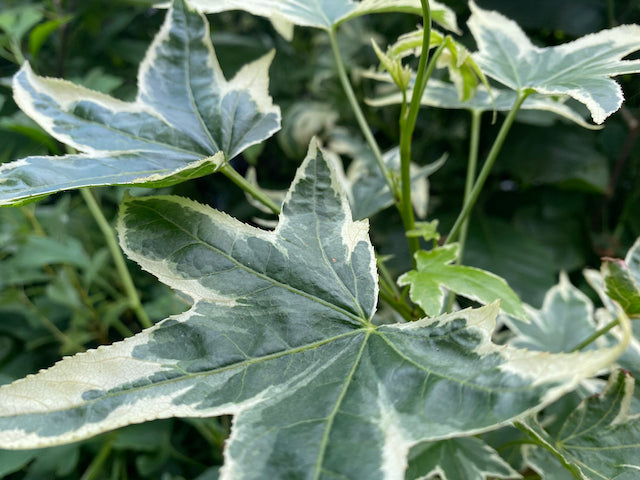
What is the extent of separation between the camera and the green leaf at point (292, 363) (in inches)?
9.3

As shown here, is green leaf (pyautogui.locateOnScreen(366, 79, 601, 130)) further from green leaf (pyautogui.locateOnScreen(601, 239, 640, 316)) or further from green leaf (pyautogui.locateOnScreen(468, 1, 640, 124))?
green leaf (pyautogui.locateOnScreen(601, 239, 640, 316))

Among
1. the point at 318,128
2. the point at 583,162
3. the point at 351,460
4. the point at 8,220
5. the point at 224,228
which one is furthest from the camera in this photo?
the point at 318,128

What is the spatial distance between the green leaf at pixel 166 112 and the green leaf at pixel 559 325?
0.39 metres

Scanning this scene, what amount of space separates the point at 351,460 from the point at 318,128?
0.90 m

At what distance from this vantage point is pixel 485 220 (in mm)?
1074

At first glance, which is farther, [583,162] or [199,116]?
[583,162]

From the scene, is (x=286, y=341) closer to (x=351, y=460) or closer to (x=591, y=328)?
(x=351, y=460)

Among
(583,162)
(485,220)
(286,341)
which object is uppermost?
(286,341)

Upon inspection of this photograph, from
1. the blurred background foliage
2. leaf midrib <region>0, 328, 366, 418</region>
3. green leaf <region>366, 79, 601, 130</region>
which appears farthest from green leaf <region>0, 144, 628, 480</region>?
the blurred background foliage

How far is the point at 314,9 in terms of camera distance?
0.49 m

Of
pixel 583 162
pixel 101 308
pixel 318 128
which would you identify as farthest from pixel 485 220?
pixel 101 308

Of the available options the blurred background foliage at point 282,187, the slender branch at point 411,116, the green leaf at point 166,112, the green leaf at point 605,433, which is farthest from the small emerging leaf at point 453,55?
the blurred background foliage at point 282,187

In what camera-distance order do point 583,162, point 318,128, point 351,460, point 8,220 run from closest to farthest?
point 351,460 < point 8,220 < point 583,162 < point 318,128

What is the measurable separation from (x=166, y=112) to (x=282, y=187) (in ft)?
2.51
